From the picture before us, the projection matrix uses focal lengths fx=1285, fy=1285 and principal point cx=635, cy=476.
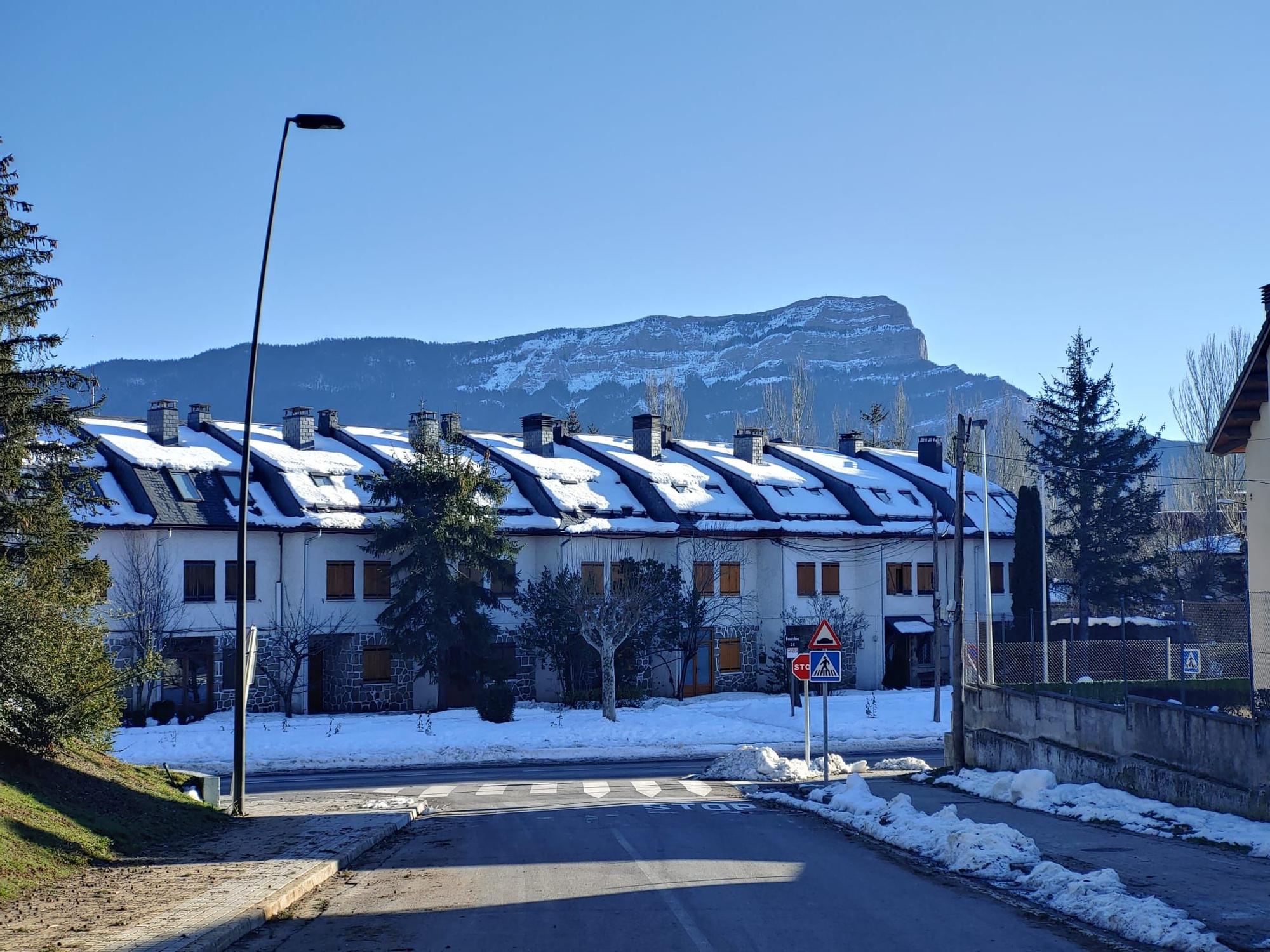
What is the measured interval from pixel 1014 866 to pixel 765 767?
47.9 feet

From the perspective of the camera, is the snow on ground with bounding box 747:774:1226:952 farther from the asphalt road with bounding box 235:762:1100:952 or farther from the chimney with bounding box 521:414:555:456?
the chimney with bounding box 521:414:555:456

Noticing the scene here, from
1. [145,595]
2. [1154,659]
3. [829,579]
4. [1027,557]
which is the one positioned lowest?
[1154,659]

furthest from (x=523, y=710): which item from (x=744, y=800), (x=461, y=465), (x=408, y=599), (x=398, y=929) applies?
(x=398, y=929)

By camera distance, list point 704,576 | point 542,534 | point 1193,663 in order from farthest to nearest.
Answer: point 704,576, point 542,534, point 1193,663

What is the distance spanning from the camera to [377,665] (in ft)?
146

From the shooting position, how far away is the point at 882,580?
53.9 metres

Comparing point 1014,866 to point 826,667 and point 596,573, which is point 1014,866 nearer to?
point 826,667

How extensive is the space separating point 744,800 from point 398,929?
13.0 metres

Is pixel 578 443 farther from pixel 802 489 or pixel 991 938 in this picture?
pixel 991 938

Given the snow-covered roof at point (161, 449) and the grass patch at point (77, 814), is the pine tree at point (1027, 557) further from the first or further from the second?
the grass patch at point (77, 814)

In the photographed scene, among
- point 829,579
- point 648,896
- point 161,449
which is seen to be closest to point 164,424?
point 161,449

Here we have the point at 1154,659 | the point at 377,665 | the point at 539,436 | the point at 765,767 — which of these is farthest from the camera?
the point at 539,436

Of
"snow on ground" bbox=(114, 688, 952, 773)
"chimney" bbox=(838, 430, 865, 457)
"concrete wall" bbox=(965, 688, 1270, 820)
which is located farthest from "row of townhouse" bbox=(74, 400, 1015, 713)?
"concrete wall" bbox=(965, 688, 1270, 820)

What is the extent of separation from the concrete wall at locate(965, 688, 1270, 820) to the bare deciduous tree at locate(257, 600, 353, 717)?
23117mm
